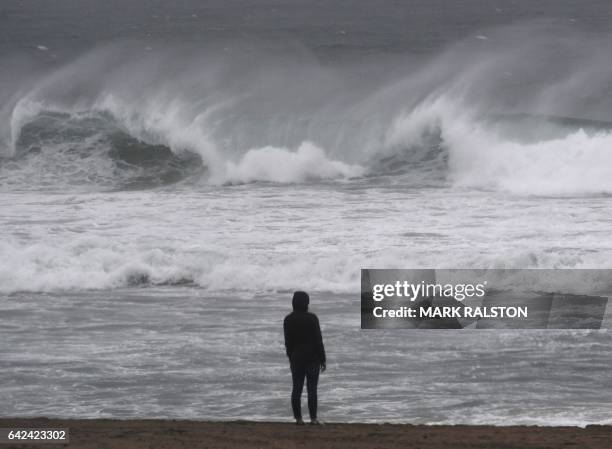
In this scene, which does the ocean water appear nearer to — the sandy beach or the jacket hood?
the sandy beach

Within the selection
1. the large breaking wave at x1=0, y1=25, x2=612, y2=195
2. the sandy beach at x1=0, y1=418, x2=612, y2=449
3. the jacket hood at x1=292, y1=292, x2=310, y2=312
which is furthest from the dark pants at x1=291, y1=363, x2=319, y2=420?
the large breaking wave at x1=0, y1=25, x2=612, y2=195

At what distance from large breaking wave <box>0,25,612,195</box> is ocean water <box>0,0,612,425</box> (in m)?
0.09

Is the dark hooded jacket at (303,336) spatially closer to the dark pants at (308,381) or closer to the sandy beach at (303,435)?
the dark pants at (308,381)

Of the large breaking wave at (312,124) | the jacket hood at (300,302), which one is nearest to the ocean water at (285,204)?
the large breaking wave at (312,124)

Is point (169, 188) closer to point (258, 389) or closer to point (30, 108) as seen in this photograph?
point (30, 108)

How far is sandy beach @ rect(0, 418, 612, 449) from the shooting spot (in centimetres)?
812

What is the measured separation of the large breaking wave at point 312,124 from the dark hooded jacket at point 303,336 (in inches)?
591

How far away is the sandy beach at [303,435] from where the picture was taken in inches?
320

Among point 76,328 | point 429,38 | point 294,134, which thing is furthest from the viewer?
point 429,38

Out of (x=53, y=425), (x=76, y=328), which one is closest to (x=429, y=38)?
(x=76, y=328)

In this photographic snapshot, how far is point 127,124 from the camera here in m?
29.8

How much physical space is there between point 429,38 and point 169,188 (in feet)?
70.8

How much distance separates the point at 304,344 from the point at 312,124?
70.2 feet

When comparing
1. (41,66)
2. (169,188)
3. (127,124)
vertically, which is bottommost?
(169,188)
